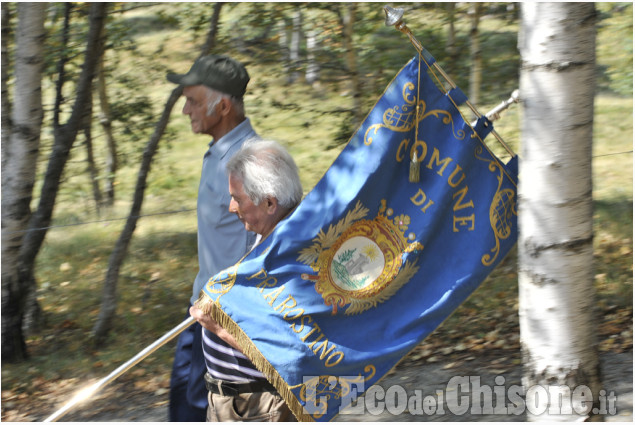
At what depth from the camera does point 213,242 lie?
11.5ft

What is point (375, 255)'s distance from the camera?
330 cm

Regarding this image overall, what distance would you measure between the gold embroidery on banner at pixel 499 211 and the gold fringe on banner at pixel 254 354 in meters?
1.02

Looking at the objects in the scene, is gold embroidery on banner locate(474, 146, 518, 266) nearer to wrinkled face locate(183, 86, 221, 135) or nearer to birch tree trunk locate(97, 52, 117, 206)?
wrinkled face locate(183, 86, 221, 135)

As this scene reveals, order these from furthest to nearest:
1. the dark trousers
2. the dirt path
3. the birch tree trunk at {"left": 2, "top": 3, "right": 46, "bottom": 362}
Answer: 1. the birch tree trunk at {"left": 2, "top": 3, "right": 46, "bottom": 362}
2. the dirt path
3. the dark trousers

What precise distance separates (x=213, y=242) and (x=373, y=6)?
3.96 meters

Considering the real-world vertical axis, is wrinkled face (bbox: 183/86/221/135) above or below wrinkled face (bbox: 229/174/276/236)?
above

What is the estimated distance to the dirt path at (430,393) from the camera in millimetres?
4598

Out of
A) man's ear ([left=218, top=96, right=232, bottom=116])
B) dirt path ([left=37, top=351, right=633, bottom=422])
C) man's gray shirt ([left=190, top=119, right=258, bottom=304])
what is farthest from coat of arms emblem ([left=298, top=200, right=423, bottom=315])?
dirt path ([left=37, top=351, right=633, bottom=422])

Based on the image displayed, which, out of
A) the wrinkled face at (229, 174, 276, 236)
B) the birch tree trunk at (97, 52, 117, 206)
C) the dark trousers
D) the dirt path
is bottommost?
the dirt path

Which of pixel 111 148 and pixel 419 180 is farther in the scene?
pixel 111 148

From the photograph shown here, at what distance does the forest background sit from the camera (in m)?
5.98

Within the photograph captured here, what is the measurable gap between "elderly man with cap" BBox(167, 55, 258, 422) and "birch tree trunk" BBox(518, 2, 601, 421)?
1.31 metres

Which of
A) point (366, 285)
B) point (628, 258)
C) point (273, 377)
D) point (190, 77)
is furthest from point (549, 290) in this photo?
point (628, 258)

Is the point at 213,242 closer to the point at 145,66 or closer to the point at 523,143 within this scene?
the point at 523,143
